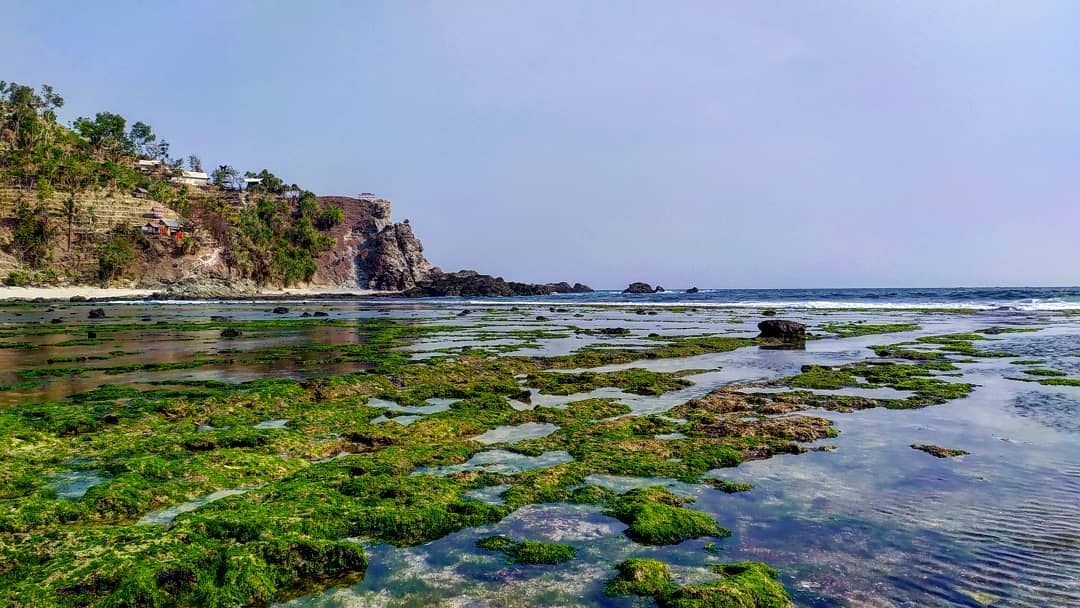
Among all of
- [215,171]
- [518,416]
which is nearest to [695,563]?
[518,416]

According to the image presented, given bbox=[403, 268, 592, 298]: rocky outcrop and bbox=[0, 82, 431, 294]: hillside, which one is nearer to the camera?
bbox=[0, 82, 431, 294]: hillside

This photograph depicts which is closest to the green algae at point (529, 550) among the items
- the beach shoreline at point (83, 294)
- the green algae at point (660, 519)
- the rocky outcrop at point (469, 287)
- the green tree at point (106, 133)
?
the green algae at point (660, 519)

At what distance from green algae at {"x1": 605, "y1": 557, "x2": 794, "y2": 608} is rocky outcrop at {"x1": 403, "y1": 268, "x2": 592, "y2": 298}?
12274 cm

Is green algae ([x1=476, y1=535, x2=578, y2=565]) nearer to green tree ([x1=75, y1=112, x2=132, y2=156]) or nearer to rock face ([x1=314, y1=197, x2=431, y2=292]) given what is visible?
rock face ([x1=314, y1=197, x2=431, y2=292])

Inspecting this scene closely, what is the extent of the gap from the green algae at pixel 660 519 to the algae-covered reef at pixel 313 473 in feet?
0.08

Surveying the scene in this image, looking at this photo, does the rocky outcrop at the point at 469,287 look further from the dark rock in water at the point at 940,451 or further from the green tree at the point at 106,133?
the dark rock in water at the point at 940,451

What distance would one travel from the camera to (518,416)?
12211mm

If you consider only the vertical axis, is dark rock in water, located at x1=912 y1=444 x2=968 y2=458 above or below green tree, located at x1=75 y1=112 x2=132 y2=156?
below

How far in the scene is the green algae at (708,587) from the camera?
16.4ft

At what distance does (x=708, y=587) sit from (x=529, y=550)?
6.11 feet

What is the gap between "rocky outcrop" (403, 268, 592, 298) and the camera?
5285 inches

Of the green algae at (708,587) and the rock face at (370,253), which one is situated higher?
the rock face at (370,253)

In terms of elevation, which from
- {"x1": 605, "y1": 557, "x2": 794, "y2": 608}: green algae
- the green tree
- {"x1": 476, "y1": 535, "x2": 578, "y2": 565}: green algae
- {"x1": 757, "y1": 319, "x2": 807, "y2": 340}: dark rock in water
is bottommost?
{"x1": 476, "y1": 535, "x2": 578, "y2": 565}: green algae

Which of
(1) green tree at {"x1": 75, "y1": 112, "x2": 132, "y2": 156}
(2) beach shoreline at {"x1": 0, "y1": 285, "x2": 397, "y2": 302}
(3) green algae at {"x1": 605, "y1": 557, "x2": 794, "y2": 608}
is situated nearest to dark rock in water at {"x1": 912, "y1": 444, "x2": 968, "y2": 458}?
(3) green algae at {"x1": 605, "y1": 557, "x2": 794, "y2": 608}
